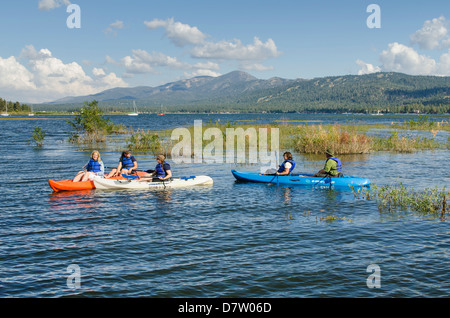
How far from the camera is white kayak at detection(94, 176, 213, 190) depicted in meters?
18.8

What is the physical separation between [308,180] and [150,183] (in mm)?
7489

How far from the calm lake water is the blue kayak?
57 cm

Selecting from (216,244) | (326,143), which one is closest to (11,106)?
(326,143)

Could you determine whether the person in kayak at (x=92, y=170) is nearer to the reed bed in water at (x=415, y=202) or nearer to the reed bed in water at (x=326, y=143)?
the reed bed in water at (x=415, y=202)

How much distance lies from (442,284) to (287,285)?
3.27 meters

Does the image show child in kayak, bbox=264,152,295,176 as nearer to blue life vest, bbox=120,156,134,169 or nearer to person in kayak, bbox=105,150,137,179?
person in kayak, bbox=105,150,137,179

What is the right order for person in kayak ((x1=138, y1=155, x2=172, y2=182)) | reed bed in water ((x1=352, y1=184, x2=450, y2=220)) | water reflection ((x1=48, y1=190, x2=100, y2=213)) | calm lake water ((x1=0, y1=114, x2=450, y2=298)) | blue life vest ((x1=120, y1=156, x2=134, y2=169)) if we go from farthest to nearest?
blue life vest ((x1=120, y1=156, x2=134, y2=169))
person in kayak ((x1=138, y1=155, x2=172, y2=182))
water reflection ((x1=48, y1=190, x2=100, y2=213))
reed bed in water ((x1=352, y1=184, x2=450, y2=220))
calm lake water ((x1=0, y1=114, x2=450, y2=298))

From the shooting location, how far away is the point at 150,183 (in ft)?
62.9

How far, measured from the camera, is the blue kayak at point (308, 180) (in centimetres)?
1866

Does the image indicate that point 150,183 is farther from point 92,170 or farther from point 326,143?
point 326,143

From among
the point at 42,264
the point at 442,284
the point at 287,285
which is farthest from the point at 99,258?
the point at 442,284

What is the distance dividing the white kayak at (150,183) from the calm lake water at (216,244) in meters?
0.48

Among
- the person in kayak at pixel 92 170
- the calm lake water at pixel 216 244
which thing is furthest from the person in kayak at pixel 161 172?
the person in kayak at pixel 92 170

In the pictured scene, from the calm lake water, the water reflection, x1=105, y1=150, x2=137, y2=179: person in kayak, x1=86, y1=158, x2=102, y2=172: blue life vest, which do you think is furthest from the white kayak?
x1=105, y1=150, x2=137, y2=179: person in kayak
